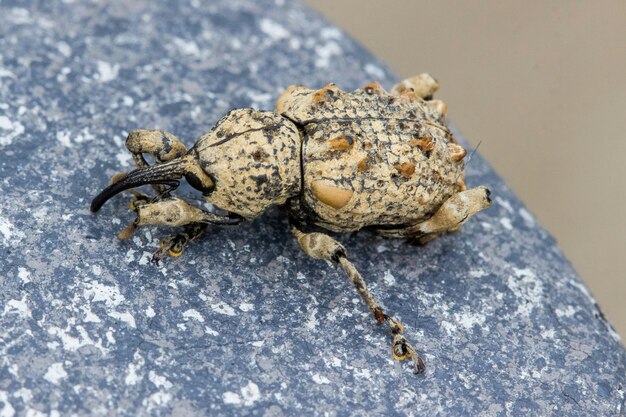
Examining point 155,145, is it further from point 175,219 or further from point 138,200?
point 175,219

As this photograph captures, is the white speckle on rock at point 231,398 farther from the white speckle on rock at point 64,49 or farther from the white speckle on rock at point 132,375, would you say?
the white speckle on rock at point 64,49

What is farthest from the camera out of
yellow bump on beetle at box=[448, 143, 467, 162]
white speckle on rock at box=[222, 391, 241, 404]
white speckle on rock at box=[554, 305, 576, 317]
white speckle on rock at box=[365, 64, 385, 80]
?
white speckle on rock at box=[365, 64, 385, 80]

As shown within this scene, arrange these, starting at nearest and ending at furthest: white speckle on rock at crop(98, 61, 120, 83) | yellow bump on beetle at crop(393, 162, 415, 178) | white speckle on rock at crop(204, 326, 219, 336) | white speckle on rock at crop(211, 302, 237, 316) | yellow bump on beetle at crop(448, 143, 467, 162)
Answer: white speckle on rock at crop(204, 326, 219, 336) → white speckle on rock at crop(211, 302, 237, 316) → yellow bump on beetle at crop(393, 162, 415, 178) → yellow bump on beetle at crop(448, 143, 467, 162) → white speckle on rock at crop(98, 61, 120, 83)

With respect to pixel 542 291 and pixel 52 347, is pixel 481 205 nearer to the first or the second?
pixel 542 291


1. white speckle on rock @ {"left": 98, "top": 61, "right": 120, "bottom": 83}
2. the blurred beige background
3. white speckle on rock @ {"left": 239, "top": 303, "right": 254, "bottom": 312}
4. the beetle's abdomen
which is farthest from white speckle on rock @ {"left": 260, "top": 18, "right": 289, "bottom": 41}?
the blurred beige background

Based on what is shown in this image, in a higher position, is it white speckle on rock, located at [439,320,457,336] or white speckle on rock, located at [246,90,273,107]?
white speckle on rock, located at [439,320,457,336]

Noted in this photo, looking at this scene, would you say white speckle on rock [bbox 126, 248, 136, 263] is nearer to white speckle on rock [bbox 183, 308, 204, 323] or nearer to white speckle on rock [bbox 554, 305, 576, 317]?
white speckle on rock [bbox 183, 308, 204, 323]

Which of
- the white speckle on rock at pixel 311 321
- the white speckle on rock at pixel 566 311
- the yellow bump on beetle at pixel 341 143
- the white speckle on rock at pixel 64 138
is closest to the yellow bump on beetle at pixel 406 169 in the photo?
the yellow bump on beetle at pixel 341 143

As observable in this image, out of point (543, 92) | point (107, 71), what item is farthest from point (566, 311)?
point (543, 92)
